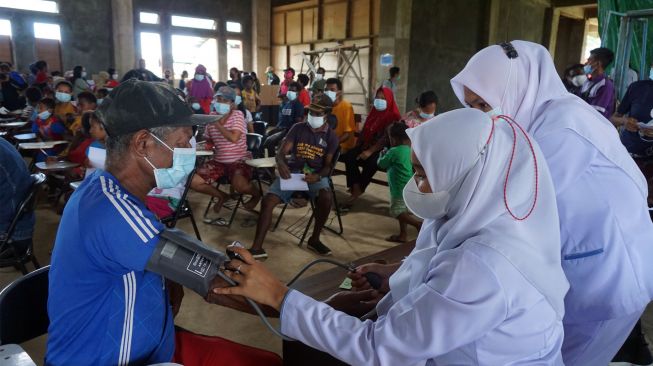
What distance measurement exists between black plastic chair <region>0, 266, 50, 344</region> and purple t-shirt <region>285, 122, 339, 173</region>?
281 cm

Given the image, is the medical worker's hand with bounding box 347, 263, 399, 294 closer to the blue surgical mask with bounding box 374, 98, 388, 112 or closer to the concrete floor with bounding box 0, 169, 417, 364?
the concrete floor with bounding box 0, 169, 417, 364

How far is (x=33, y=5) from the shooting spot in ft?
40.7

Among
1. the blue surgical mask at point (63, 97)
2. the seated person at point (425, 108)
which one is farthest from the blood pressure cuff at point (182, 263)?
the blue surgical mask at point (63, 97)

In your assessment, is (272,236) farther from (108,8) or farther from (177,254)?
(108,8)

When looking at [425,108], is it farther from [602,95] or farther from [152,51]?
[152,51]

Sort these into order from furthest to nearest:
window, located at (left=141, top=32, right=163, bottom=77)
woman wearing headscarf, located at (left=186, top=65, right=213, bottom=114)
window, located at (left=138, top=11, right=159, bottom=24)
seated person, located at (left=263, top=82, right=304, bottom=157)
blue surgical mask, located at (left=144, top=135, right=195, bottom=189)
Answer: window, located at (left=141, top=32, right=163, bottom=77)
window, located at (left=138, top=11, right=159, bottom=24)
woman wearing headscarf, located at (left=186, top=65, right=213, bottom=114)
seated person, located at (left=263, top=82, right=304, bottom=157)
blue surgical mask, located at (left=144, top=135, right=195, bottom=189)

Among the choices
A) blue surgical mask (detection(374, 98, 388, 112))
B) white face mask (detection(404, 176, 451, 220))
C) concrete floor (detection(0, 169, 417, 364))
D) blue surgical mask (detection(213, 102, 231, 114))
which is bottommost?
concrete floor (detection(0, 169, 417, 364))

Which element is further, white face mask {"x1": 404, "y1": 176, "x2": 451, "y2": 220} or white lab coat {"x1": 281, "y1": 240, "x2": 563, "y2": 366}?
white face mask {"x1": 404, "y1": 176, "x2": 451, "y2": 220}

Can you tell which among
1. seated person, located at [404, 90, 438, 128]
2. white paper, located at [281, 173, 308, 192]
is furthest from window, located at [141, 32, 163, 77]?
white paper, located at [281, 173, 308, 192]

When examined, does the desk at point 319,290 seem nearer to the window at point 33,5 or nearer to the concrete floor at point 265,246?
the concrete floor at point 265,246

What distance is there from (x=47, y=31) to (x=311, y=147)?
502 inches

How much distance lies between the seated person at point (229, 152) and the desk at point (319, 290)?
9.07 ft

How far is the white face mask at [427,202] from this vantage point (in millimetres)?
1038

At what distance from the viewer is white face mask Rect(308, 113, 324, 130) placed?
3.99 meters
